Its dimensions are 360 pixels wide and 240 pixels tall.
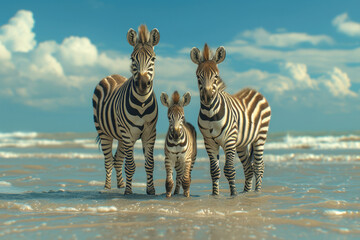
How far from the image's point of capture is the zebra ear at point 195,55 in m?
7.46

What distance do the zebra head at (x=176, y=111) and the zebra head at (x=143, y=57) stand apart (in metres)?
0.44

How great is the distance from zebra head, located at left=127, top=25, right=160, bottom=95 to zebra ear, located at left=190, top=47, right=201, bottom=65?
0.74 m

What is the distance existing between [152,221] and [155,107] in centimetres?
283

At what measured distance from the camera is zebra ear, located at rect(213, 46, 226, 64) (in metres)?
7.40

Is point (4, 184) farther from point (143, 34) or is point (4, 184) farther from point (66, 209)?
point (143, 34)

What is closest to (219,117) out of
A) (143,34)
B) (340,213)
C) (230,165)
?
(230,165)

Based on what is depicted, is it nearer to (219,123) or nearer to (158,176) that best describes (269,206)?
(219,123)

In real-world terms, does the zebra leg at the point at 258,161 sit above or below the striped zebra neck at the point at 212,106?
below

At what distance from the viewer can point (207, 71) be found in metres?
7.07

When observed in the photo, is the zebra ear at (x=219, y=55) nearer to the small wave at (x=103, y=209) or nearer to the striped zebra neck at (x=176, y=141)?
the striped zebra neck at (x=176, y=141)

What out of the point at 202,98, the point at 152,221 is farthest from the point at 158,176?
the point at 152,221

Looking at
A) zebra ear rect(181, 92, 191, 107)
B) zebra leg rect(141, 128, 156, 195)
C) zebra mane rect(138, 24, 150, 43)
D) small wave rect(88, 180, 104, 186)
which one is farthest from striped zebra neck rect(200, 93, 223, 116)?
small wave rect(88, 180, 104, 186)

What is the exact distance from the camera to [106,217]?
6.09 metres

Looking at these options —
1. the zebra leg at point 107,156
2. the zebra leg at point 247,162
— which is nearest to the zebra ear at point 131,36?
the zebra leg at point 107,156
